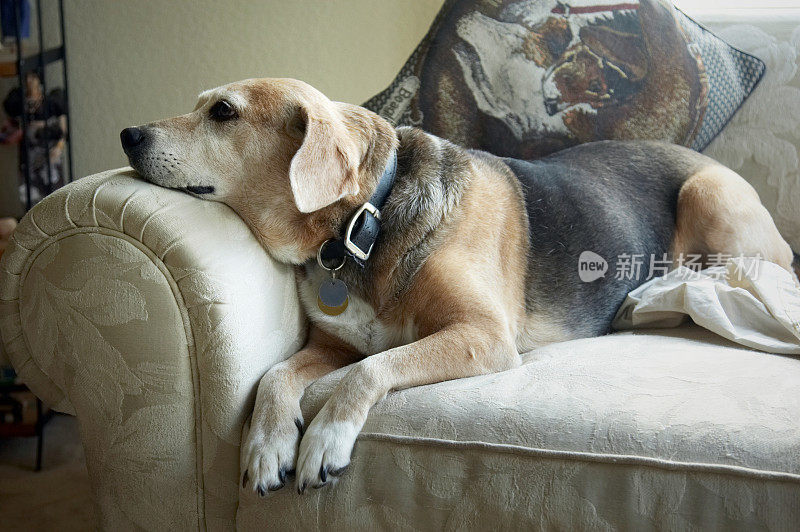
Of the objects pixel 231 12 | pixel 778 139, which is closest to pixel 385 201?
pixel 778 139

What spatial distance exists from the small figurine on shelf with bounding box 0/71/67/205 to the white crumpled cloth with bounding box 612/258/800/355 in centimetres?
225

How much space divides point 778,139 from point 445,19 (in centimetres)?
113

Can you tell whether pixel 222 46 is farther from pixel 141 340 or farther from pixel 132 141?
pixel 141 340

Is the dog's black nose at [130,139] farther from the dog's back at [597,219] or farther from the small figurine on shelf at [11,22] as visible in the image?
the small figurine on shelf at [11,22]

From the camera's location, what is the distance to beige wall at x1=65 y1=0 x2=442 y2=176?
294 centimetres

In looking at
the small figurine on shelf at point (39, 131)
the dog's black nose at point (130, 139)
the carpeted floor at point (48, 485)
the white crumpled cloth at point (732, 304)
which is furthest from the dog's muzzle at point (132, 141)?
the small figurine on shelf at point (39, 131)

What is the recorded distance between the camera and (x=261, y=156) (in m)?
1.58

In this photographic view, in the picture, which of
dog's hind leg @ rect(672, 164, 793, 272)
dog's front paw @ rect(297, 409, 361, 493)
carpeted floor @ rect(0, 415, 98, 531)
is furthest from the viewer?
carpeted floor @ rect(0, 415, 98, 531)

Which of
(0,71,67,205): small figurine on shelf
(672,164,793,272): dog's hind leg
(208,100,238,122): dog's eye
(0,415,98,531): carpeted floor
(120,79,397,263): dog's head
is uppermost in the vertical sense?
(208,100,238,122): dog's eye

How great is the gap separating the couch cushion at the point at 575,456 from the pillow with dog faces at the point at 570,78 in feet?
3.46

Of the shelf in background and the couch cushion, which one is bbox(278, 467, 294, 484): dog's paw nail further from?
the shelf in background

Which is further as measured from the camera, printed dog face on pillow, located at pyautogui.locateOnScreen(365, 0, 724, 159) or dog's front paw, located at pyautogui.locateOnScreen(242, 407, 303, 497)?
printed dog face on pillow, located at pyautogui.locateOnScreen(365, 0, 724, 159)

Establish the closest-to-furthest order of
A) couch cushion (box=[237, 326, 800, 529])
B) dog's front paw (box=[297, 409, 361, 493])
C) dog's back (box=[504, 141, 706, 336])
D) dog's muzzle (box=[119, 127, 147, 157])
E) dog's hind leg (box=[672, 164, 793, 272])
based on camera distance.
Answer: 1. couch cushion (box=[237, 326, 800, 529])
2. dog's front paw (box=[297, 409, 361, 493])
3. dog's muzzle (box=[119, 127, 147, 157])
4. dog's back (box=[504, 141, 706, 336])
5. dog's hind leg (box=[672, 164, 793, 272])

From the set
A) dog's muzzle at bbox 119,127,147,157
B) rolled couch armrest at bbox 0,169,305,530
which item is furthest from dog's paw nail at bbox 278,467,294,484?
dog's muzzle at bbox 119,127,147,157
